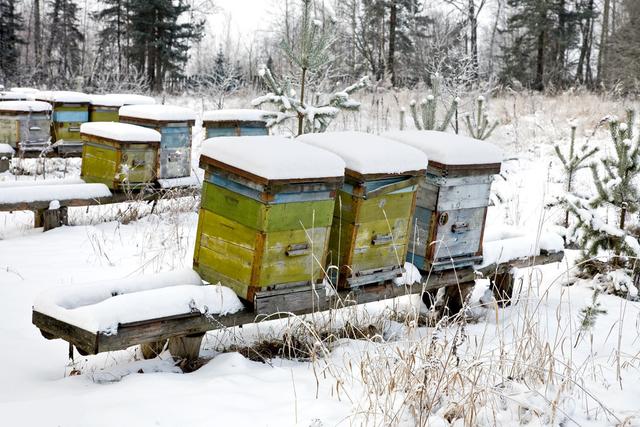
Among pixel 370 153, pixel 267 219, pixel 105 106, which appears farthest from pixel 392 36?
pixel 267 219

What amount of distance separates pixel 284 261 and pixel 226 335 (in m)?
0.83

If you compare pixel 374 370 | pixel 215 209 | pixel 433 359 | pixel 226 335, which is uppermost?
pixel 215 209

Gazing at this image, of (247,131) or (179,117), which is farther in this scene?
(247,131)

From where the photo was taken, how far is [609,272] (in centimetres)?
554

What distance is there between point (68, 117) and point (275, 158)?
7707 millimetres

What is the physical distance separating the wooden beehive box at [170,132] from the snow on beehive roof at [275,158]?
4.06m

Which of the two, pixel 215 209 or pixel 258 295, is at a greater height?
pixel 215 209

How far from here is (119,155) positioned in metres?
7.21

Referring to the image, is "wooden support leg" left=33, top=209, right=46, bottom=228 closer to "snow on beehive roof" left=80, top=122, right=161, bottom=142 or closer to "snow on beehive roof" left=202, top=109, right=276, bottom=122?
"snow on beehive roof" left=80, top=122, right=161, bottom=142

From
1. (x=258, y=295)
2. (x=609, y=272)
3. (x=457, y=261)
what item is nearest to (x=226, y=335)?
(x=258, y=295)

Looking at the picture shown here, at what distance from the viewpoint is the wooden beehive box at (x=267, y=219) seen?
3619 mm

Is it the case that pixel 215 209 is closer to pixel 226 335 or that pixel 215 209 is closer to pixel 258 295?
pixel 258 295

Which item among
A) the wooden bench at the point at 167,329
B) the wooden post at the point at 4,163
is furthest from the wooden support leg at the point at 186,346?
the wooden post at the point at 4,163

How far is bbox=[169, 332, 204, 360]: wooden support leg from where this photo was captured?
12.0 ft
